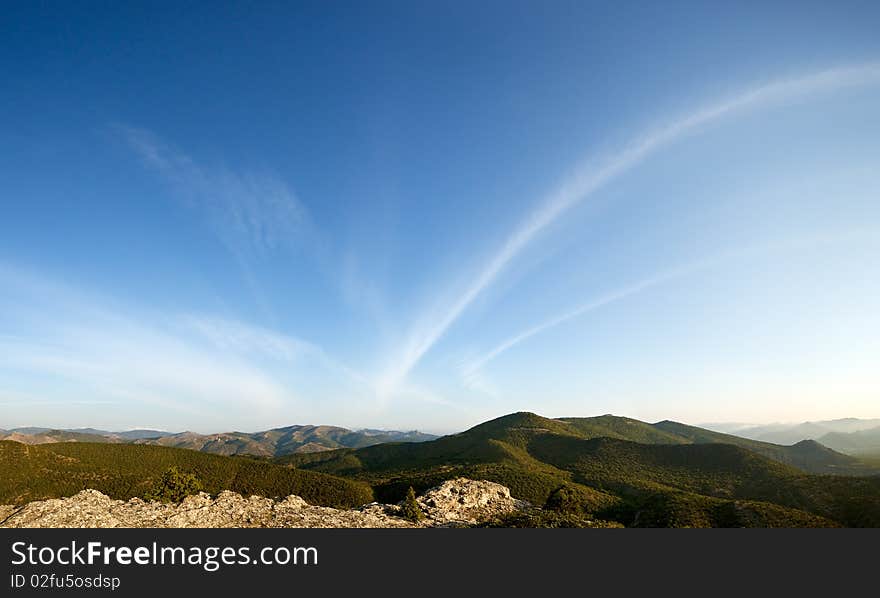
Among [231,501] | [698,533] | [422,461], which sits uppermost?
[698,533]

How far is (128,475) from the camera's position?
95.4 metres

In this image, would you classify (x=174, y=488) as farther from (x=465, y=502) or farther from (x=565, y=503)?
(x=565, y=503)

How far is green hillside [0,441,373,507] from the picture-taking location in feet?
271

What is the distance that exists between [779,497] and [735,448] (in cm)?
5957

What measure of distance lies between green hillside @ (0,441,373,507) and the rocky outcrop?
996 inches

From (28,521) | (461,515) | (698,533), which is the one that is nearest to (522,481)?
(461,515)

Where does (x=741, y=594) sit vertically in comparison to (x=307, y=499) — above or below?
above

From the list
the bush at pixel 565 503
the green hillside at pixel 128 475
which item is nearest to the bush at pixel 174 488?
the green hillside at pixel 128 475

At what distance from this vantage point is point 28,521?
49.3 metres

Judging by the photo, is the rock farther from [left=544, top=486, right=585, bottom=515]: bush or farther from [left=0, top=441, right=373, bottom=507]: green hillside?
[left=0, top=441, right=373, bottom=507]: green hillside

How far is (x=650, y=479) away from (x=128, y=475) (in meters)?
145

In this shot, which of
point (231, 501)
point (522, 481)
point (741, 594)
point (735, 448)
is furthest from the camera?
point (735, 448)

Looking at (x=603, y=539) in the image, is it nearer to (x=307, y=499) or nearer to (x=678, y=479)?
(x=307, y=499)

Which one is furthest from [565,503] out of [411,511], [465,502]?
[411,511]
